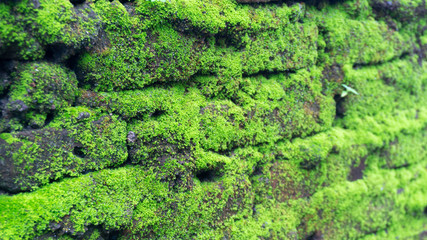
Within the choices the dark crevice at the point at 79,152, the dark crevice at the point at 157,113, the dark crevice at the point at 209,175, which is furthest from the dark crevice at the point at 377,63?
the dark crevice at the point at 79,152

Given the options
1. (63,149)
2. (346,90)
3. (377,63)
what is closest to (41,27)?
(63,149)

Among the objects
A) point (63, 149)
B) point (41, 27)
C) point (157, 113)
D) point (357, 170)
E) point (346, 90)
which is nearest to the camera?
point (41, 27)

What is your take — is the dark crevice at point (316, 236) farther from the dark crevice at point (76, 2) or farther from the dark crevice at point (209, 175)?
the dark crevice at point (76, 2)

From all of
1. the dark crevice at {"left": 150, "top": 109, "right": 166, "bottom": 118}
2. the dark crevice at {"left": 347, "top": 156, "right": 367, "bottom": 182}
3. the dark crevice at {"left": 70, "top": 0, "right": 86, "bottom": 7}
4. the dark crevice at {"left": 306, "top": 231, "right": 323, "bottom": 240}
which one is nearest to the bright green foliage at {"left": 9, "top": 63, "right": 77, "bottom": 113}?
the dark crevice at {"left": 70, "top": 0, "right": 86, "bottom": 7}

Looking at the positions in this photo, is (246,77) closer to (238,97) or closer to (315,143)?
(238,97)

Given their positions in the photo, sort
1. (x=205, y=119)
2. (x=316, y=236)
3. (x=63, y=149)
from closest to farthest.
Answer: (x=63, y=149) → (x=205, y=119) → (x=316, y=236)

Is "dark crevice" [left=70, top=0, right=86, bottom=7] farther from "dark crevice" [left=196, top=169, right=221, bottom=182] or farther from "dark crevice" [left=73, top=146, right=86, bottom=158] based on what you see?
"dark crevice" [left=196, top=169, right=221, bottom=182]

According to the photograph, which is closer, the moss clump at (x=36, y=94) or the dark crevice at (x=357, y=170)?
the moss clump at (x=36, y=94)

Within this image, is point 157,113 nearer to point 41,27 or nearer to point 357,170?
point 41,27
